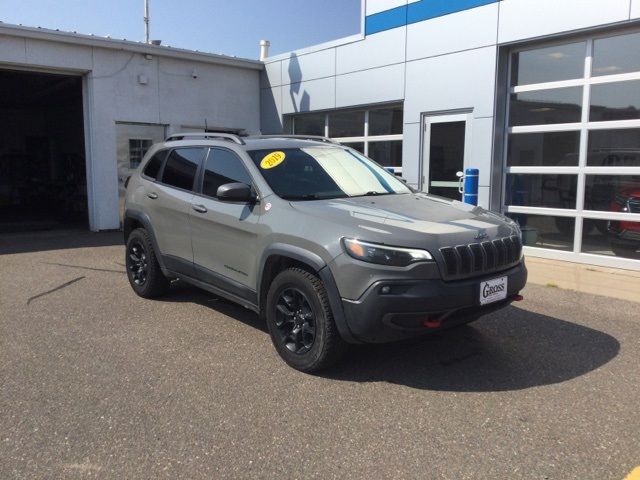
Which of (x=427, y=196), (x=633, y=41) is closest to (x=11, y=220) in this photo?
(x=427, y=196)

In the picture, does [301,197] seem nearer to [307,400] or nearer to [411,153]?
[307,400]

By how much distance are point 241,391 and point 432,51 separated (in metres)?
8.09

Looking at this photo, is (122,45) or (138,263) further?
(122,45)

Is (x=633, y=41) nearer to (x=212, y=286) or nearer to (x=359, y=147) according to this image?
(x=359, y=147)

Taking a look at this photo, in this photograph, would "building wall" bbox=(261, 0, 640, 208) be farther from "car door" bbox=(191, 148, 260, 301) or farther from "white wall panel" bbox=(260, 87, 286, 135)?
"car door" bbox=(191, 148, 260, 301)

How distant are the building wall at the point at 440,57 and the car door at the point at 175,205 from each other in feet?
18.3

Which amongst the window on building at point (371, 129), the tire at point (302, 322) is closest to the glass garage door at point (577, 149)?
the window on building at point (371, 129)

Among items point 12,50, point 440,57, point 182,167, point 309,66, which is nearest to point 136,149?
point 12,50

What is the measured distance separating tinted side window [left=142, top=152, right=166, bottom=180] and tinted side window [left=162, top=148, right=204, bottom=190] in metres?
0.18

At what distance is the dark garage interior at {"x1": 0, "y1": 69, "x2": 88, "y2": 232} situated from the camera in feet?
55.0

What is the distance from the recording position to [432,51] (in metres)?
9.95

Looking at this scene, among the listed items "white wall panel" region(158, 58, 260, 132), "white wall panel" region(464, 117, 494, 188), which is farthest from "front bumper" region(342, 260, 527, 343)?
"white wall panel" region(158, 58, 260, 132)

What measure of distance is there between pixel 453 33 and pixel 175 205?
21.3 ft

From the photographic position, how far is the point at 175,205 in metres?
5.49
